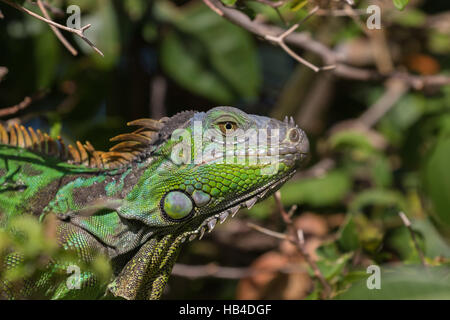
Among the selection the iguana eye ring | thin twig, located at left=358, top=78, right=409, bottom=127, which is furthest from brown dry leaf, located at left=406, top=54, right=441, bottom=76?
the iguana eye ring

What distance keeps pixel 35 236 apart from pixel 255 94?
2171mm

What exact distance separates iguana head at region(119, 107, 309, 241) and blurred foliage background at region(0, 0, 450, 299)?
693 mm

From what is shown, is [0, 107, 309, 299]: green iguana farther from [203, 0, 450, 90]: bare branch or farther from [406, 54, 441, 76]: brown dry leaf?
[406, 54, 441, 76]: brown dry leaf

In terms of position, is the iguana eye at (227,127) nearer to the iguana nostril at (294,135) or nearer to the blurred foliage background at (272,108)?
the iguana nostril at (294,135)

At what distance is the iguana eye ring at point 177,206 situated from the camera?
6.03 feet

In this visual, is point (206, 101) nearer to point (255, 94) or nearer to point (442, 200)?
point (255, 94)

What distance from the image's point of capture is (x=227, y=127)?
187 centimetres

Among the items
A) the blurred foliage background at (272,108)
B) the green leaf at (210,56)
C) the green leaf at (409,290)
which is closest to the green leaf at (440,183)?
the blurred foliage background at (272,108)

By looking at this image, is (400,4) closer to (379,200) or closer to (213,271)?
(213,271)

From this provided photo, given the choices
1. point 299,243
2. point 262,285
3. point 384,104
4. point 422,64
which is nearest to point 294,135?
point 299,243

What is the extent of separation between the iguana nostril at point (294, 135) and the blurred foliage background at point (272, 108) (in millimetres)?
685

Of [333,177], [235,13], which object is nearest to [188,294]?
[333,177]

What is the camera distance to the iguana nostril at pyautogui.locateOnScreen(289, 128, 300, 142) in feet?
6.15

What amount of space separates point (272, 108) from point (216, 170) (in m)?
2.14
